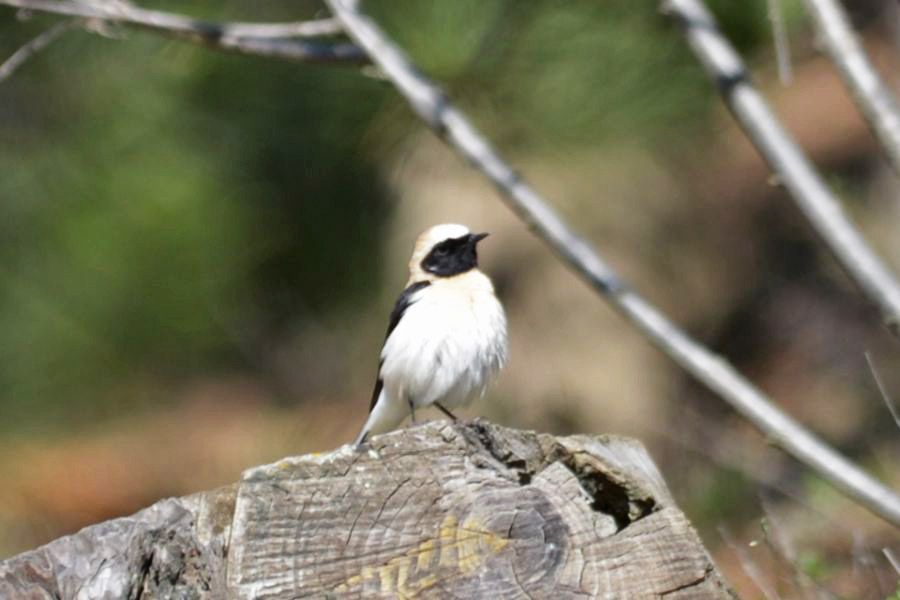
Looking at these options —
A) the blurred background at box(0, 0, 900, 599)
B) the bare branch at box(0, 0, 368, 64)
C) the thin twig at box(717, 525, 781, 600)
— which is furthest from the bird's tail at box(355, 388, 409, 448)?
the bare branch at box(0, 0, 368, 64)

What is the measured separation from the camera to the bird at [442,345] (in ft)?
16.4

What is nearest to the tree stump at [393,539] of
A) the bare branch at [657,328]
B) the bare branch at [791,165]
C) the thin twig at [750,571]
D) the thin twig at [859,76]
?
the bare branch at [657,328]

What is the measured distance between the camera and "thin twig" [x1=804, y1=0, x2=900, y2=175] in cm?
207

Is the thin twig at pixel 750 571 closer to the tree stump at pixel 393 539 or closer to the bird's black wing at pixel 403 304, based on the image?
the tree stump at pixel 393 539

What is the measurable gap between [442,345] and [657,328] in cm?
285

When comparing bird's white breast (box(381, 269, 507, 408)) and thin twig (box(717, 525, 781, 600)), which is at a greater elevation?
bird's white breast (box(381, 269, 507, 408))

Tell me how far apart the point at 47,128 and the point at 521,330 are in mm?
2911

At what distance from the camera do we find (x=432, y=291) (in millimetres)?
5227

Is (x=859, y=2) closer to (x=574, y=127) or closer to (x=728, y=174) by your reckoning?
(x=728, y=174)

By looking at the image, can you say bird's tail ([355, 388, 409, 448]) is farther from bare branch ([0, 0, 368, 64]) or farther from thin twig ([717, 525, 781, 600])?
bare branch ([0, 0, 368, 64])

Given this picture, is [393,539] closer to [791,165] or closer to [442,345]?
[791,165]

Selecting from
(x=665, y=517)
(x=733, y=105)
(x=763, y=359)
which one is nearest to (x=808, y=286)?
(x=763, y=359)

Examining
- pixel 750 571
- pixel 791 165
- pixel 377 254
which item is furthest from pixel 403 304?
pixel 791 165

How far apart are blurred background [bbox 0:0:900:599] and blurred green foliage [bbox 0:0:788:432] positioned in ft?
0.05
